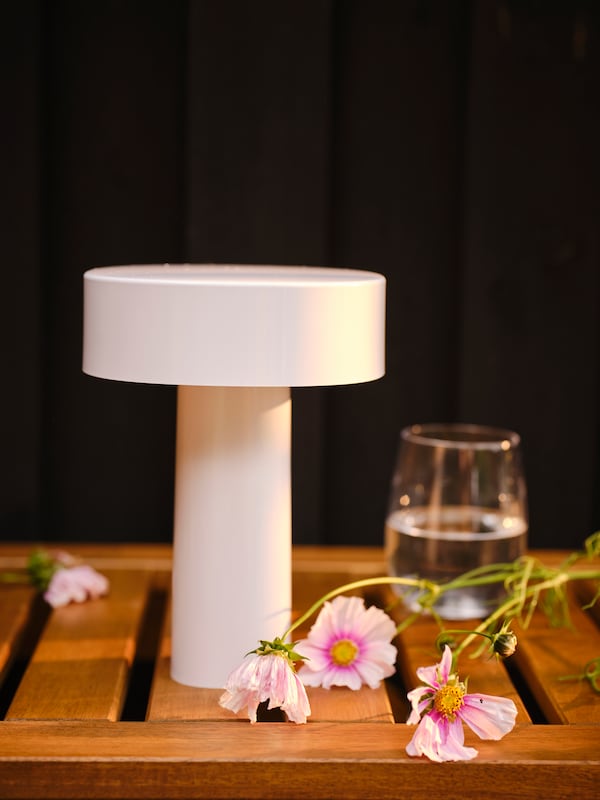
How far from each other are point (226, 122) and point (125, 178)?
0.15 metres

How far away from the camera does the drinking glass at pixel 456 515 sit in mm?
988

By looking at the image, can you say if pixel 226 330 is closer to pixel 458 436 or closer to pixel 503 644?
pixel 503 644

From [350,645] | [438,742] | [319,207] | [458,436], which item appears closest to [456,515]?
[458,436]

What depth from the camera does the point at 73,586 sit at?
104cm

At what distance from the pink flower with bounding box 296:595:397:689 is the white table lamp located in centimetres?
3

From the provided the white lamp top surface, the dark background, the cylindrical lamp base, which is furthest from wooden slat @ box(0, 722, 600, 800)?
the dark background

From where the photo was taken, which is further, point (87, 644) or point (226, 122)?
point (226, 122)

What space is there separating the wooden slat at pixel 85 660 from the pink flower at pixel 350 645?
0.15 m

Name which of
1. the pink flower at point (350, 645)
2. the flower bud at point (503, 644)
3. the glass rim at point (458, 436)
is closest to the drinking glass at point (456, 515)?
the glass rim at point (458, 436)

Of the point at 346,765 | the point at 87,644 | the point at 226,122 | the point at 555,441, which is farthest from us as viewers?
the point at 555,441

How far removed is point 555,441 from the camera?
1.36 m

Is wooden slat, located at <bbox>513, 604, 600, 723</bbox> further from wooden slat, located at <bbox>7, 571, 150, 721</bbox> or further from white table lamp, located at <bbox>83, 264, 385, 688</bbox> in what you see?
wooden slat, located at <bbox>7, 571, 150, 721</bbox>

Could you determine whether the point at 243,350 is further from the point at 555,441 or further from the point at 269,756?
the point at 555,441

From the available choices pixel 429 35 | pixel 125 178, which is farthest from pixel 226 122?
pixel 429 35
